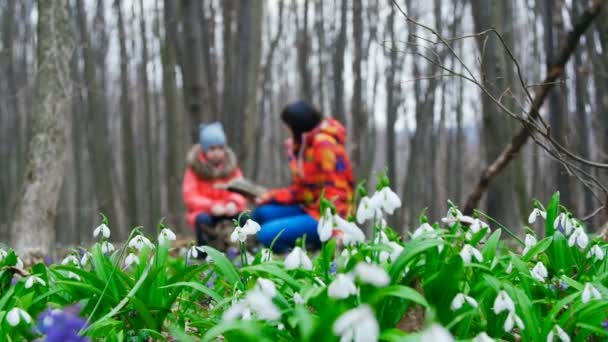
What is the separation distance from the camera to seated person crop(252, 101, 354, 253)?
16.6 ft

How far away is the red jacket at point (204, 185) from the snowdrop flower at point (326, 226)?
4606 millimetres

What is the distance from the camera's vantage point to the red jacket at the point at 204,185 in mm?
6219

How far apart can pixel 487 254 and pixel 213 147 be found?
4402 mm

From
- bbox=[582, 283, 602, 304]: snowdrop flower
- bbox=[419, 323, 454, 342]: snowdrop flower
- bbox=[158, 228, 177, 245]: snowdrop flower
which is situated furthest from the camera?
bbox=[158, 228, 177, 245]: snowdrop flower

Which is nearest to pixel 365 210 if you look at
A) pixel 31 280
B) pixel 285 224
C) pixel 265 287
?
pixel 265 287

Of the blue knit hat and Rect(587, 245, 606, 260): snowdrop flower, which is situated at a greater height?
the blue knit hat

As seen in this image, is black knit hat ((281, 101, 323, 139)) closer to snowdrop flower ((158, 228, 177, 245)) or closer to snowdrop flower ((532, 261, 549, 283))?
snowdrop flower ((158, 228, 177, 245))

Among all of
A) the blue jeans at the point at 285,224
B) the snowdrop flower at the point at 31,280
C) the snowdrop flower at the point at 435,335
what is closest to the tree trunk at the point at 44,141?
the blue jeans at the point at 285,224

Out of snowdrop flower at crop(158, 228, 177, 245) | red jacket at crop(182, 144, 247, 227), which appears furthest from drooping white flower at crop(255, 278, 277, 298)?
red jacket at crop(182, 144, 247, 227)

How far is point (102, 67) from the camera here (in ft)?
49.1

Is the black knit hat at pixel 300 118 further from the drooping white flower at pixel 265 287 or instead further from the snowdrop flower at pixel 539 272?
the drooping white flower at pixel 265 287

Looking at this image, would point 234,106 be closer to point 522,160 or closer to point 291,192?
point 291,192

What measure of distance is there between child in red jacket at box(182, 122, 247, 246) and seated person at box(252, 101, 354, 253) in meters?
0.56

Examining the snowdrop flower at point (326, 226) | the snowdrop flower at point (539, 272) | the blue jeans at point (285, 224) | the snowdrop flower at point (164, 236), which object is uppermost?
the snowdrop flower at point (326, 226)
